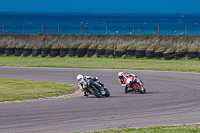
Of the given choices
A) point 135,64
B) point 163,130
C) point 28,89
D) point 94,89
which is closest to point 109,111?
point 163,130

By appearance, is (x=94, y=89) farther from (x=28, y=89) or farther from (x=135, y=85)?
(x=28, y=89)

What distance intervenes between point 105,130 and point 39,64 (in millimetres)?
21498

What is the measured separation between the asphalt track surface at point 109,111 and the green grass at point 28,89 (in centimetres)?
118

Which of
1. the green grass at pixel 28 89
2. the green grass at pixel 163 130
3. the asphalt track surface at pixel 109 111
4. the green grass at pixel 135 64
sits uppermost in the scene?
the green grass at pixel 135 64

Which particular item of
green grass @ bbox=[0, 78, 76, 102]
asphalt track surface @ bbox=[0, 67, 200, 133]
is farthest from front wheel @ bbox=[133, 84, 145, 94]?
green grass @ bbox=[0, 78, 76, 102]

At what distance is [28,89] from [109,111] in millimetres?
6356

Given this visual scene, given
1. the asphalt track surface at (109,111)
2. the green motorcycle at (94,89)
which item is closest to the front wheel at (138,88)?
the asphalt track surface at (109,111)

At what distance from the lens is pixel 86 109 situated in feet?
39.9

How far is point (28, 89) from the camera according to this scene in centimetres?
1722

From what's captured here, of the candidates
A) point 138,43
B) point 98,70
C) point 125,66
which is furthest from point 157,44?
point 98,70

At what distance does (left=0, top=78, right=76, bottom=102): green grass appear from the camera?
15079mm

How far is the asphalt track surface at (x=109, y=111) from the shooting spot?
9836 mm

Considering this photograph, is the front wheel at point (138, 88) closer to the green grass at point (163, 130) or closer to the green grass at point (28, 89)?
the green grass at point (28, 89)

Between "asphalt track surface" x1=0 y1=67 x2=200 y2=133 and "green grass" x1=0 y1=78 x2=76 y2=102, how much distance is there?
3.88ft
